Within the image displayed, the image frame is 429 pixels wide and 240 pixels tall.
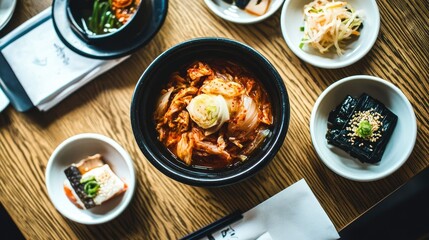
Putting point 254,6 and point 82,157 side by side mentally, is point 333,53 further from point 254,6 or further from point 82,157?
→ point 82,157

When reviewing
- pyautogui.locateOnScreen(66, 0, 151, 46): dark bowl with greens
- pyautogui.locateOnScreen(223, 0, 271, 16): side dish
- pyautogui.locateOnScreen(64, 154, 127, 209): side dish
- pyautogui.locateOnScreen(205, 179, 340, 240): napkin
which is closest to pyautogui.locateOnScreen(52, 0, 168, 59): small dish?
pyautogui.locateOnScreen(66, 0, 151, 46): dark bowl with greens

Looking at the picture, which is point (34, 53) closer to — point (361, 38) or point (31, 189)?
point (31, 189)

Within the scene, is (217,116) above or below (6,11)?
below

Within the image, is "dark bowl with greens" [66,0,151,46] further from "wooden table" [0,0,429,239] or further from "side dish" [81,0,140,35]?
"wooden table" [0,0,429,239]

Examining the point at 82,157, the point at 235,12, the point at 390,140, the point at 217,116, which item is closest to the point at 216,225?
the point at 217,116

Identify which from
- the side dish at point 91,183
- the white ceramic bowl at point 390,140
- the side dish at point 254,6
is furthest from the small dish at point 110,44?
the white ceramic bowl at point 390,140

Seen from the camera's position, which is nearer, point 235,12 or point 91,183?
point 91,183
